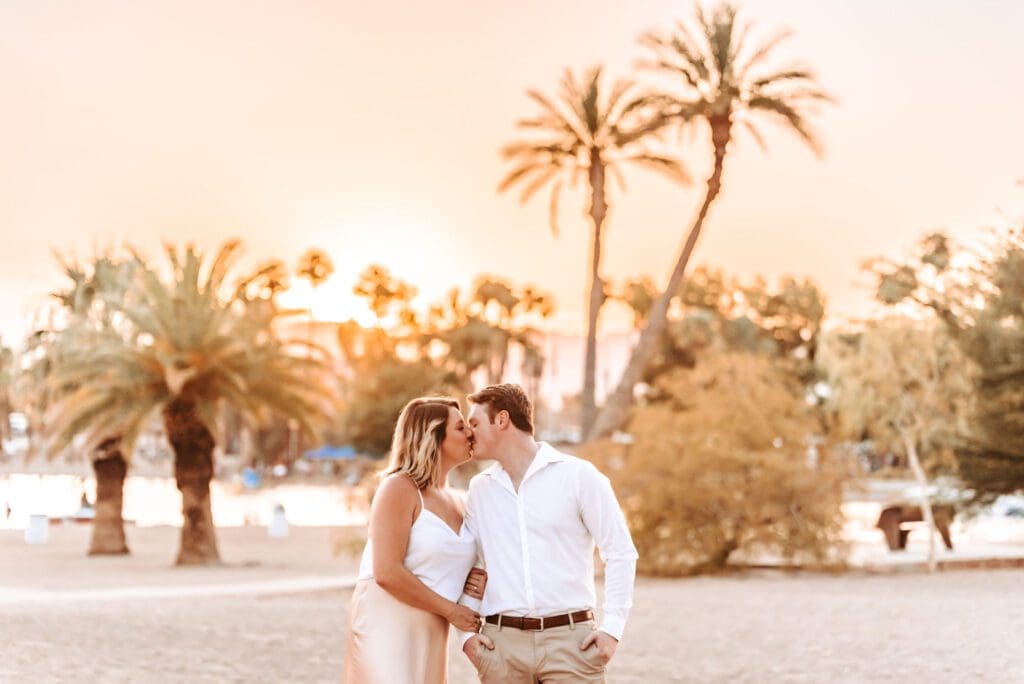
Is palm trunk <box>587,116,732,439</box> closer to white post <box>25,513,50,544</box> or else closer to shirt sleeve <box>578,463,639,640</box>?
white post <box>25,513,50,544</box>

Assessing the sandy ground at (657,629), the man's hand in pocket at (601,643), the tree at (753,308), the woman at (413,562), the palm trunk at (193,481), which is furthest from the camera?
the tree at (753,308)

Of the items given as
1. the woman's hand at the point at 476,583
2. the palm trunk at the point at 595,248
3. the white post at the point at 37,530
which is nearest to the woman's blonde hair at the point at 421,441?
the woman's hand at the point at 476,583

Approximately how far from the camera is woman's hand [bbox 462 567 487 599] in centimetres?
541

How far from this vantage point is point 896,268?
28.7 m

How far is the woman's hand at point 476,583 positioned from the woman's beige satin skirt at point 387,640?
16 centimetres

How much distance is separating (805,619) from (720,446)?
9.33m

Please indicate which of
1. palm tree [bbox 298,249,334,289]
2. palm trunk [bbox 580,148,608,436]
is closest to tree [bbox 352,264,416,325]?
palm tree [bbox 298,249,334,289]

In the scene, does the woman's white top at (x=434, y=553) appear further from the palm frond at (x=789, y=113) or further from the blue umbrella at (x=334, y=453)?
the blue umbrella at (x=334, y=453)

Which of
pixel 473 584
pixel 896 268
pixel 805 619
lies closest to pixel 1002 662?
pixel 805 619

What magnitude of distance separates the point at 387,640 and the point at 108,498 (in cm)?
2764

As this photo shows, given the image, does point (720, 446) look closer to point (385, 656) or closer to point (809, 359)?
point (385, 656)

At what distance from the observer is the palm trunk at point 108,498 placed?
1236 inches

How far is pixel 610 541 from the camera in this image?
5.21m

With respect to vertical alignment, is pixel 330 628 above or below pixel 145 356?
below
